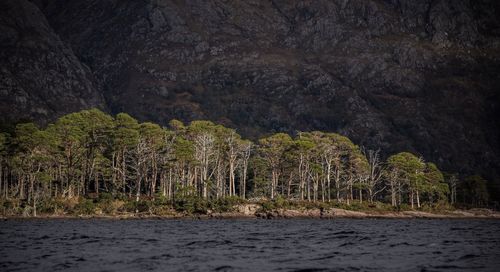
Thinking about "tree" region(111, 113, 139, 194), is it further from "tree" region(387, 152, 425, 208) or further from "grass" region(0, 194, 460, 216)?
"tree" region(387, 152, 425, 208)

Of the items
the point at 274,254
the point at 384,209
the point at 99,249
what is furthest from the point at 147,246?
the point at 384,209

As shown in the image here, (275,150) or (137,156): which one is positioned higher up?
(275,150)

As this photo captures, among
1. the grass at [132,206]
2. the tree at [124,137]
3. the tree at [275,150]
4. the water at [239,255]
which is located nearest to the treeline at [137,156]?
the tree at [124,137]

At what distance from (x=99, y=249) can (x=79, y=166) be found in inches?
3603

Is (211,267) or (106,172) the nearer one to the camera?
(211,267)

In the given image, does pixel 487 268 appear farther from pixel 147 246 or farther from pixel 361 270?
pixel 147 246

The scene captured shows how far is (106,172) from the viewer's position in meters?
117

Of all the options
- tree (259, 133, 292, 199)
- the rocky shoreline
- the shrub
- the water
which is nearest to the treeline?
tree (259, 133, 292, 199)

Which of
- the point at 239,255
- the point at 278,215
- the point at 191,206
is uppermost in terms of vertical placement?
the point at 191,206

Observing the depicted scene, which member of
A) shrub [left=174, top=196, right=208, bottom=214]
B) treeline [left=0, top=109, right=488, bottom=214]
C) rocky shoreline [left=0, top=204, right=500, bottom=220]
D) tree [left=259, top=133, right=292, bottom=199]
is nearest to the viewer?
rocky shoreline [left=0, top=204, right=500, bottom=220]

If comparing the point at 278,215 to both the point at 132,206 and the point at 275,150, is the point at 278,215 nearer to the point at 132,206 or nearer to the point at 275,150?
the point at 275,150

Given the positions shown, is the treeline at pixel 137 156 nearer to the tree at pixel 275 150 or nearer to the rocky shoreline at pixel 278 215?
the tree at pixel 275 150

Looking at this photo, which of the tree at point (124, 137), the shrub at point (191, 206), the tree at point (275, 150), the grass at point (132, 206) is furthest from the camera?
the tree at point (275, 150)

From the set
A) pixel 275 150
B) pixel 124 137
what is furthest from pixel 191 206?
pixel 275 150
